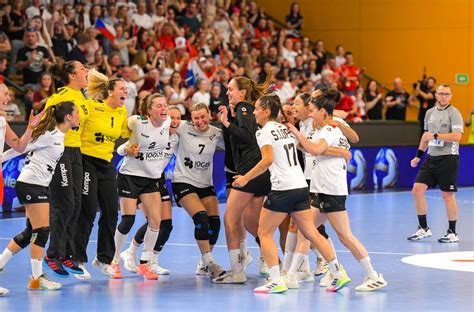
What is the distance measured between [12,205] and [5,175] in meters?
0.66

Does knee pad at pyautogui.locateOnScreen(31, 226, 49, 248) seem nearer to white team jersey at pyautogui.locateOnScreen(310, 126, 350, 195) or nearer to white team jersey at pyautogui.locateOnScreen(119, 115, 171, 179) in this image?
white team jersey at pyautogui.locateOnScreen(119, 115, 171, 179)

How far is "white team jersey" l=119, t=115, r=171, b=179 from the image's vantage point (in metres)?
11.2

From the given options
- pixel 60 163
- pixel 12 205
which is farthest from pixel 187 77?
pixel 60 163

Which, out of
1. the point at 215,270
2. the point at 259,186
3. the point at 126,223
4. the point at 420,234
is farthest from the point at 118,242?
the point at 420,234

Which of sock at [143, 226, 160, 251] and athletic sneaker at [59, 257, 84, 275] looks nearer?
athletic sneaker at [59, 257, 84, 275]

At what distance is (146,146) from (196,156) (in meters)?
0.56

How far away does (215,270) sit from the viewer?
432 inches

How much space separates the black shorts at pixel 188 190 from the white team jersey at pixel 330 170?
138 cm

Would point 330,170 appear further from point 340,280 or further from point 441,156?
point 441,156

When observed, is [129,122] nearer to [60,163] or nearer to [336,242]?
[60,163]

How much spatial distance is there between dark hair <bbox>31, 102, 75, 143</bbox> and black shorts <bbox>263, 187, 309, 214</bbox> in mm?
2205

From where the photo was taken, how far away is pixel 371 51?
106 ft

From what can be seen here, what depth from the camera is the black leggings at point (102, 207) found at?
11.1 metres

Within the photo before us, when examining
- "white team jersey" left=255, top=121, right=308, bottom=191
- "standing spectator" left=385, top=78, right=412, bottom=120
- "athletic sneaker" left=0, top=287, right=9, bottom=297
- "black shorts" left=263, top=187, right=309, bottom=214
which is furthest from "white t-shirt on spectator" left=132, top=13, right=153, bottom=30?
"athletic sneaker" left=0, top=287, right=9, bottom=297
